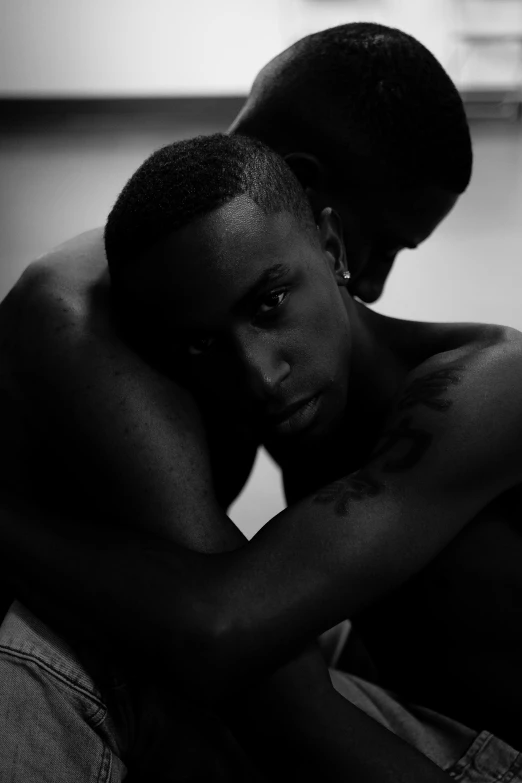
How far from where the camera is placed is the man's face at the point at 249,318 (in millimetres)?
871

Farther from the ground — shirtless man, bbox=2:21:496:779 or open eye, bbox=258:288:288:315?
open eye, bbox=258:288:288:315

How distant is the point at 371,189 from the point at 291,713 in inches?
25.4

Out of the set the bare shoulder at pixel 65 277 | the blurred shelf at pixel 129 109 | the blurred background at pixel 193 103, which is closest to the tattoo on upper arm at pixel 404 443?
the bare shoulder at pixel 65 277

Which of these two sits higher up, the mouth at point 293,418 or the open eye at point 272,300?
the open eye at point 272,300

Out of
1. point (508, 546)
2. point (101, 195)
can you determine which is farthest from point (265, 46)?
point (508, 546)

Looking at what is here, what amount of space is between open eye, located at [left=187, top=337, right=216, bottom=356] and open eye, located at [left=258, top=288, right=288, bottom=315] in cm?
6

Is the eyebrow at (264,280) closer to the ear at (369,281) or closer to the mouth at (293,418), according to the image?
the mouth at (293,418)

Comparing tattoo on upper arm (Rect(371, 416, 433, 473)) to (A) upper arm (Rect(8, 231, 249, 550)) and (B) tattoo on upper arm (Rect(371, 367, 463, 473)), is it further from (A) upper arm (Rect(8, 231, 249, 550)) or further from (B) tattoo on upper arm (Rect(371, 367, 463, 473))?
(A) upper arm (Rect(8, 231, 249, 550))

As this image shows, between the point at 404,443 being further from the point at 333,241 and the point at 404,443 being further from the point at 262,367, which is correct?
the point at 333,241

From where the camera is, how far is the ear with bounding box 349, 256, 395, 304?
3.85ft

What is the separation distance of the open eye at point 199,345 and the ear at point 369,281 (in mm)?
321

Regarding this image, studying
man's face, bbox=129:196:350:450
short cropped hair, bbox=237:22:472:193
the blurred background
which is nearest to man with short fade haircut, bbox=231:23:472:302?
short cropped hair, bbox=237:22:472:193

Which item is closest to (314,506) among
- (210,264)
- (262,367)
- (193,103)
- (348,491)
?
(348,491)

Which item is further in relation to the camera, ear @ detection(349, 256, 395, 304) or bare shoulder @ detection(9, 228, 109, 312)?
ear @ detection(349, 256, 395, 304)
